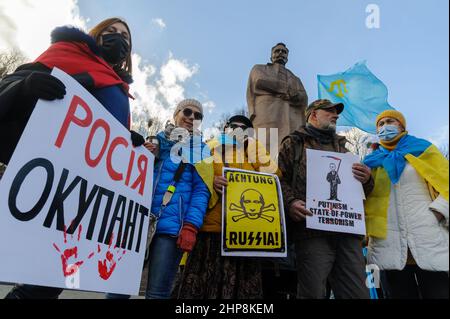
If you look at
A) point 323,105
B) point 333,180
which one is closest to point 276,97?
point 323,105

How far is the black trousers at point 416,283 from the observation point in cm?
177

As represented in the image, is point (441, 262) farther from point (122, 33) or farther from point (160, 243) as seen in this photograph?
point (122, 33)

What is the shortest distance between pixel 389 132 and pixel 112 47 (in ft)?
6.59

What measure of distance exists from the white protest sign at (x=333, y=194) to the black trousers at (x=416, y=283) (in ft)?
1.22

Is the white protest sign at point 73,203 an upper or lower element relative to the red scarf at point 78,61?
lower

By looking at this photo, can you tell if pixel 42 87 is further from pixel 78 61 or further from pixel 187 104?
pixel 187 104

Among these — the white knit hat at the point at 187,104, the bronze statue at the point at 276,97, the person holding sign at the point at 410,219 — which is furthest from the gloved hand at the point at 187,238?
the bronze statue at the point at 276,97

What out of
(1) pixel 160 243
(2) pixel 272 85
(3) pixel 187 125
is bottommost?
(1) pixel 160 243

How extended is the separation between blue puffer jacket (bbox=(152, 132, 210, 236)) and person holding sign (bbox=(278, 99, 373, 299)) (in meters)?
0.60

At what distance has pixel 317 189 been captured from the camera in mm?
2045

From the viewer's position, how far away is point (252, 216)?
1.95 m

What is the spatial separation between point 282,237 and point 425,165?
41.0 inches

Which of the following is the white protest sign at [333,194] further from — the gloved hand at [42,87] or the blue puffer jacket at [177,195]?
the gloved hand at [42,87]

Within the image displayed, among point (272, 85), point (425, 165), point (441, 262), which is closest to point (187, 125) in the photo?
point (425, 165)
